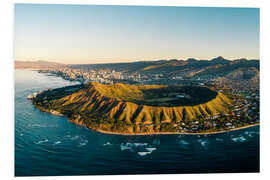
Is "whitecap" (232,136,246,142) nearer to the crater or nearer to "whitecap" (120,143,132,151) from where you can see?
the crater

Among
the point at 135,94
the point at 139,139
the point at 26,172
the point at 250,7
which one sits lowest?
the point at 26,172

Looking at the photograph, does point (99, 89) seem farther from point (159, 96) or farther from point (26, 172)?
point (26, 172)

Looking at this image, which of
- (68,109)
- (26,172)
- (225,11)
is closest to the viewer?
(26,172)

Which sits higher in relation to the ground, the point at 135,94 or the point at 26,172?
the point at 135,94

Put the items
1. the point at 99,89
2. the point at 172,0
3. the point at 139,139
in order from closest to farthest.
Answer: the point at 172,0
the point at 139,139
the point at 99,89

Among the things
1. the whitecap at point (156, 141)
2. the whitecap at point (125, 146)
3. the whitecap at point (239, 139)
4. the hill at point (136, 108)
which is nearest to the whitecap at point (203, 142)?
the hill at point (136, 108)

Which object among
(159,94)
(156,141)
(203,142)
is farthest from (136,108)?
(159,94)

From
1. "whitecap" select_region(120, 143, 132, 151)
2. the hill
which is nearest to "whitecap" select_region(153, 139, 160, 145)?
the hill

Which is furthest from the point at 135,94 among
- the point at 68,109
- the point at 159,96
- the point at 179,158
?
the point at 179,158
